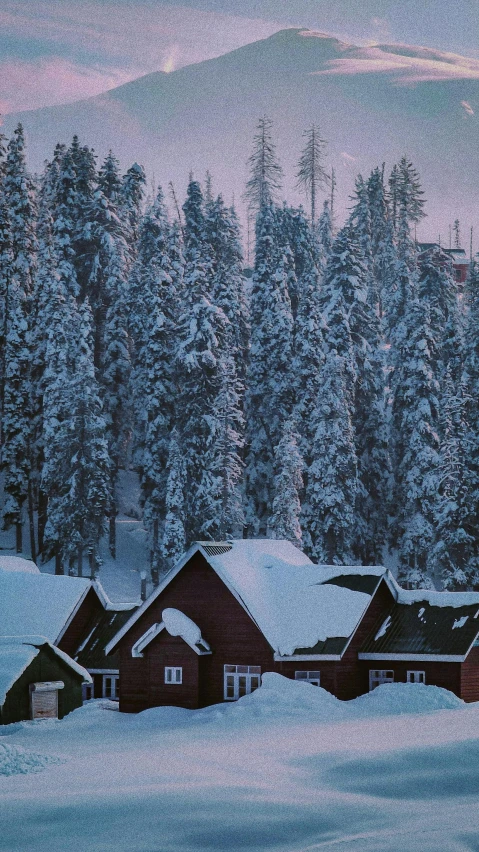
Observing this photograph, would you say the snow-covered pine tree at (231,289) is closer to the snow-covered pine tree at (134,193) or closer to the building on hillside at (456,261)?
the snow-covered pine tree at (134,193)

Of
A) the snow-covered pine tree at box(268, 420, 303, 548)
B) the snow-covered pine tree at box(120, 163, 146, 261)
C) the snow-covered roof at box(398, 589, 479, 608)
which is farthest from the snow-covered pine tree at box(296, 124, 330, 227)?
the snow-covered roof at box(398, 589, 479, 608)

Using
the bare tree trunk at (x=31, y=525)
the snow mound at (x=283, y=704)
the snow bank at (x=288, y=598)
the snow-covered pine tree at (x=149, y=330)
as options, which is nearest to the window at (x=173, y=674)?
the snow mound at (x=283, y=704)

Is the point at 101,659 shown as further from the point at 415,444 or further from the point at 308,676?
the point at 415,444

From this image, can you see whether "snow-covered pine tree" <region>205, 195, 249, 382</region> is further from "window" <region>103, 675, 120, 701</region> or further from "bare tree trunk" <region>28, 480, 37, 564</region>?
"window" <region>103, 675, 120, 701</region>

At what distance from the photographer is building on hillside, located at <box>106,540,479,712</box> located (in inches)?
1783

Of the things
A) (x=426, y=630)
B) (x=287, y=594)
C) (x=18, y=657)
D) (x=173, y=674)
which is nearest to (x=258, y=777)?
(x=173, y=674)

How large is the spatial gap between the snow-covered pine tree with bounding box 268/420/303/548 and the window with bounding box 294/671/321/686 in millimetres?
22661

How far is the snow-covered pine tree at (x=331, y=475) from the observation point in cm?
6994

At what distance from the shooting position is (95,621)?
5566 cm

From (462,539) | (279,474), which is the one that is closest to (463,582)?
(462,539)

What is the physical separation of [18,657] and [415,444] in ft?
108

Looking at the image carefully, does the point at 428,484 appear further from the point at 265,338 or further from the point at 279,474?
the point at 265,338

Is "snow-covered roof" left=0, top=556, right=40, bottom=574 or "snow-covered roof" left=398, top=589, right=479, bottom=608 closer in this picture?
"snow-covered roof" left=398, top=589, right=479, bottom=608

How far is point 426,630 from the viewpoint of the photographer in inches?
1826
